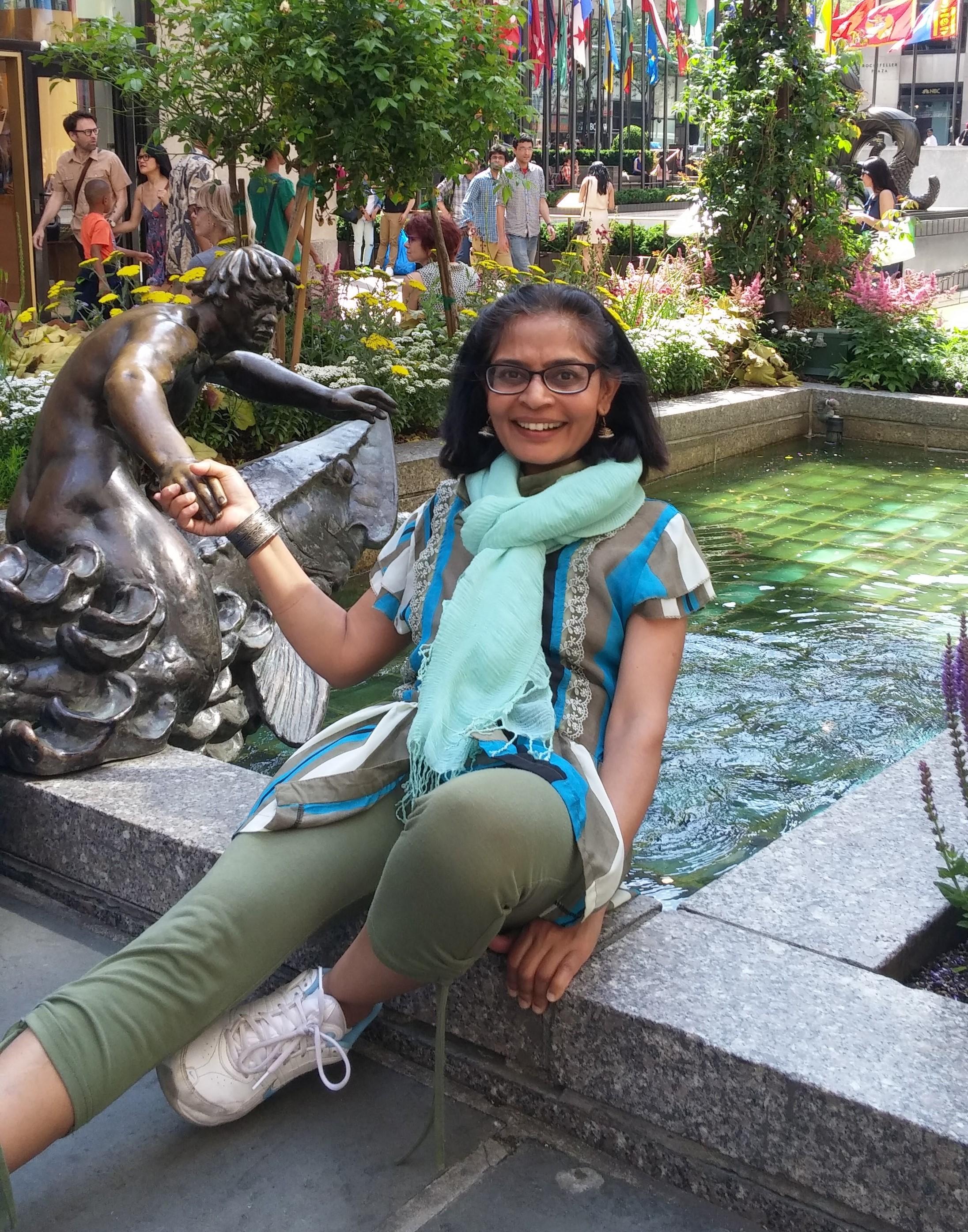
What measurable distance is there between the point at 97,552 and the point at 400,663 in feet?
6.90

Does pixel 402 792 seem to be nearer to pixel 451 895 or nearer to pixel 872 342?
pixel 451 895

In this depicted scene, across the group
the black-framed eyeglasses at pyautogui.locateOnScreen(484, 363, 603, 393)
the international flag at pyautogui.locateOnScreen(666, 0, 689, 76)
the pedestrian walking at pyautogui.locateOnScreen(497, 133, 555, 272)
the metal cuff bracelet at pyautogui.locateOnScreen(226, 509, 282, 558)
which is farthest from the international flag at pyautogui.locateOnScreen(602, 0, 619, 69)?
the metal cuff bracelet at pyautogui.locateOnScreen(226, 509, 282, 558)

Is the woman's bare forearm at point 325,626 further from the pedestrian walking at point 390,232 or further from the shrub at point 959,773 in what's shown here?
the pedestrian walking at point 390,232

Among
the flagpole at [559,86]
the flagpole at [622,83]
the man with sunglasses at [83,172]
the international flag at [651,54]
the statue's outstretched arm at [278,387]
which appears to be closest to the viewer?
the statue's outstretched arm at [278,387]

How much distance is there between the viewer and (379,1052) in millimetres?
→ 2332

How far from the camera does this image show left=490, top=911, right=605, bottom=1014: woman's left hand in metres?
2.04

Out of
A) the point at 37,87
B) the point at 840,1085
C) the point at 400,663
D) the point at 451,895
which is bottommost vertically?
the point at 400,663

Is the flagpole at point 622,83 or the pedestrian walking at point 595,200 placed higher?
the flagpole at point 622,83

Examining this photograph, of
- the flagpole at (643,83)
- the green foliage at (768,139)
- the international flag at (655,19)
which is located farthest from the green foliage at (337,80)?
the flagpole at (643,83)

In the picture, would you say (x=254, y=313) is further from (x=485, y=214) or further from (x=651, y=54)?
(x=651, y=54)

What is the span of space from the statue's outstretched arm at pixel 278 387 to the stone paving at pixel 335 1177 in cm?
187

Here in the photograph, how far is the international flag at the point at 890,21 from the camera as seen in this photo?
1124 inches

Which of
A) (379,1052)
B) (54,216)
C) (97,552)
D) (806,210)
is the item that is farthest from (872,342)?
(379,1052)

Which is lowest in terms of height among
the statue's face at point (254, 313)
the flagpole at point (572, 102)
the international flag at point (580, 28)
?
the statue's face at point (254, 313)
